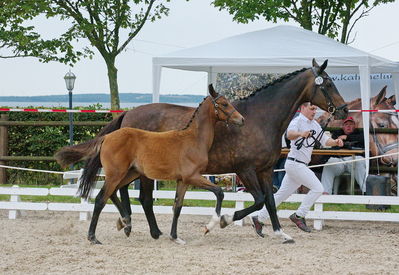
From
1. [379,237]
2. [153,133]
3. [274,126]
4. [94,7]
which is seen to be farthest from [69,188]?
[94,7]

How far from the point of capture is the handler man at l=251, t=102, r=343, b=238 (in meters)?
8.45

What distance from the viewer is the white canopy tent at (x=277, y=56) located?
10914 millimetres

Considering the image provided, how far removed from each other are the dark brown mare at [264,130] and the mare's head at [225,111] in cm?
51

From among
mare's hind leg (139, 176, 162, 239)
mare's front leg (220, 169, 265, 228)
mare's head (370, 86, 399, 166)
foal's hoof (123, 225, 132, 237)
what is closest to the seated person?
mare's head (370, 86, 399, 166)

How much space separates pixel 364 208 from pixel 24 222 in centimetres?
514

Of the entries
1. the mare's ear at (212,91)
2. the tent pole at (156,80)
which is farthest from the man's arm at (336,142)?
the tent pole at (156,80)

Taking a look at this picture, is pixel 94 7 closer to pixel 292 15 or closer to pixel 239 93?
pixel 292 15

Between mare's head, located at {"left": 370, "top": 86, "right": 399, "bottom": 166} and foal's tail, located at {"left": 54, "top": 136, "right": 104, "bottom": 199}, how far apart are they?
5.82 meters

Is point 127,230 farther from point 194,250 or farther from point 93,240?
point 194,250

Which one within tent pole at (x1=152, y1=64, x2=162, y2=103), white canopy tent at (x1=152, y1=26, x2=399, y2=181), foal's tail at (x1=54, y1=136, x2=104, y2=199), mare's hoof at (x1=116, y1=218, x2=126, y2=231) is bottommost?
mare's hoof at (x1=116, y1=218, x2=126, y2=231)

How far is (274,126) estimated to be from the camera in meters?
8.16

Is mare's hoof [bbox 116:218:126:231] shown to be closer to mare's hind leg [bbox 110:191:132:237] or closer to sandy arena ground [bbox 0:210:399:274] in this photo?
mare's hind leg [bbox 110:191:132:237]

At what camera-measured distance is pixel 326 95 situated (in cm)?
808

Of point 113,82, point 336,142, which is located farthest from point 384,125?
point 113,82
